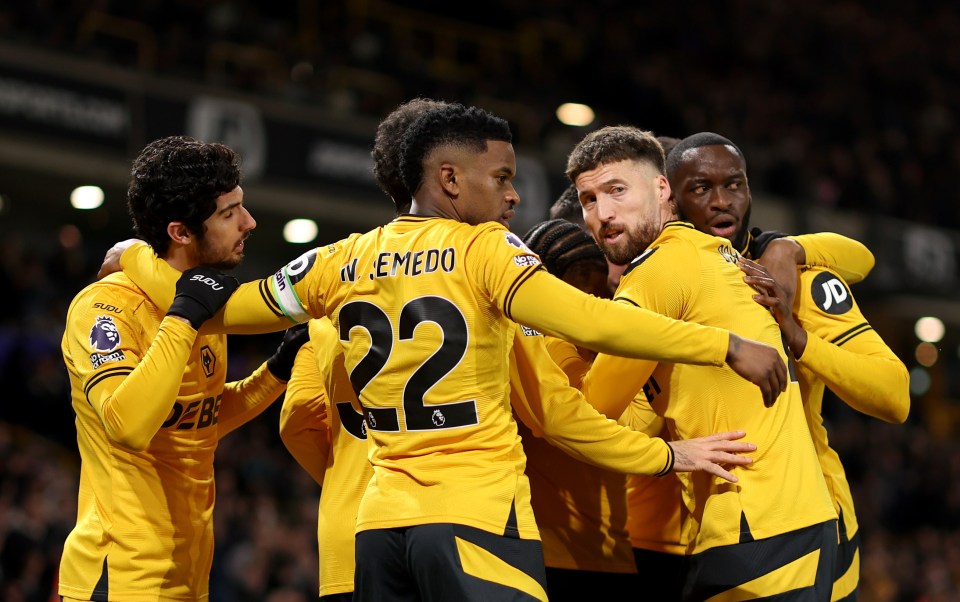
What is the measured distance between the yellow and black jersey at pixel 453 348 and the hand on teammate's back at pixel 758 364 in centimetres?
4

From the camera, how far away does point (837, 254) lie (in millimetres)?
4316

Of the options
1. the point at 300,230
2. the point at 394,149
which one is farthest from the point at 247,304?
the point at 300,230

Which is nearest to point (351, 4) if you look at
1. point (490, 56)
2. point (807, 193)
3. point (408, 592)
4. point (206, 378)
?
point (490, 56)

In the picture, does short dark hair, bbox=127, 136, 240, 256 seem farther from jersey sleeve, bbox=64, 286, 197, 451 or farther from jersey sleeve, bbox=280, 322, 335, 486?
jersey sleeve, bbox=280, 322, 335, 486

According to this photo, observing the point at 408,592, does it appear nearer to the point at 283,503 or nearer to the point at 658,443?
the point at 658,443

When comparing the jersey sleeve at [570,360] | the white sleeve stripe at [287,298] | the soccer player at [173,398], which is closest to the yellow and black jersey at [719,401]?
the jersey sleeve at [570,360]

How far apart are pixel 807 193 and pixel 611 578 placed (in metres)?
13.6

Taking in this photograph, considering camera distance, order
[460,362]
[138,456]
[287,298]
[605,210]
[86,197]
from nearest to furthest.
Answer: [460,362] < [287,298] < [138,456] < [605,210] < [86,197]

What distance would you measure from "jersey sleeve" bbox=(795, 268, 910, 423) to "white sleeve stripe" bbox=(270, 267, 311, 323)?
5.04 feet

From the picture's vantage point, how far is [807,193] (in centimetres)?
1684

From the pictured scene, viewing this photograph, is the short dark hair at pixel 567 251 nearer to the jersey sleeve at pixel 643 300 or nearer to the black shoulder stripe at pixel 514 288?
the jersey sleeve at pixel 643 300

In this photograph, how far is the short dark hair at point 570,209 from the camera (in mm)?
4746

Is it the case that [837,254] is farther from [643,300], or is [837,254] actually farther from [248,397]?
[248,397]

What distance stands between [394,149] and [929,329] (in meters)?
18.0
